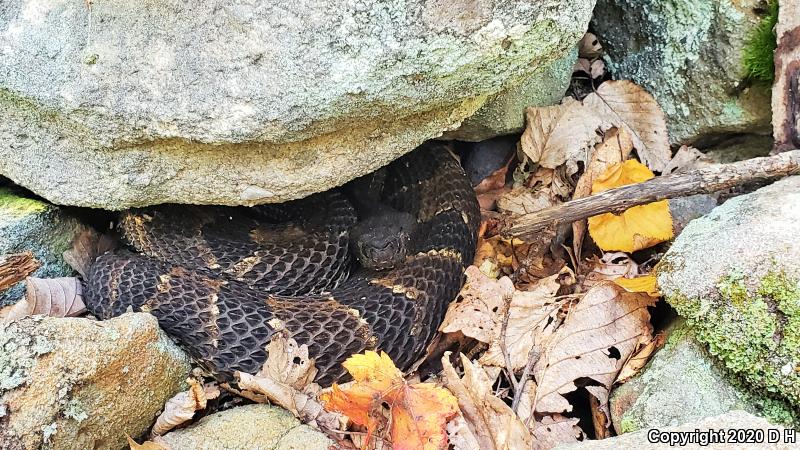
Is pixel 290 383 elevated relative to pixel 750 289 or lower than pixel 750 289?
lower

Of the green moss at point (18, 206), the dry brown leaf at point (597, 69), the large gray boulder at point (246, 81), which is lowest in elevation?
the dry brown leaf at point (597, 69)

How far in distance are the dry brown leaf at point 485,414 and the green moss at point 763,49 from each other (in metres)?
2.08

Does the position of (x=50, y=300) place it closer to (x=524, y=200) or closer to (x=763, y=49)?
(x=524, y=200)

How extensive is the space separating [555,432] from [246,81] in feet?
6.03

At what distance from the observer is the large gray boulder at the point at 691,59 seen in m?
3.75

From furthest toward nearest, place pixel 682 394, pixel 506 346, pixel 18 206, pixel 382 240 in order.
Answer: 1. pixel 382 240
2. pixel 18 206
3. pixel 506 346
4. pixel 682 394

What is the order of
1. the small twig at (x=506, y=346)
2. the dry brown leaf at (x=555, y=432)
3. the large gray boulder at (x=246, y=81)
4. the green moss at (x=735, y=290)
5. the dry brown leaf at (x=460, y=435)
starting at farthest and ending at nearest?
the small twig at (x=506, y=346)
the dry brown leaf at (x=555, y=432)
the dry brown leaf at (x=460, y=435)
the green moss at (x=735, y=290)
the large gray boulder at (x=246, y=81)

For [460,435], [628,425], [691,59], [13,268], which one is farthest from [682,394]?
[13,268]

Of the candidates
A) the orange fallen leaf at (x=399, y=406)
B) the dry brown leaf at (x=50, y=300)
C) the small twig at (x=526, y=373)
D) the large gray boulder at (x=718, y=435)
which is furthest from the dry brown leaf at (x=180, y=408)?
the large gray boulder at (x=718, y=435)

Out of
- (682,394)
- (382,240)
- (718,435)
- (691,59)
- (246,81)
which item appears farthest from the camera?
(382,240)

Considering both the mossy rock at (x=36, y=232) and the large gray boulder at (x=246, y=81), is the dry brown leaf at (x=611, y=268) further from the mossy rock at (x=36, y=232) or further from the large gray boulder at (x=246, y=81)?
the mossy rock at (x=36, y=232)

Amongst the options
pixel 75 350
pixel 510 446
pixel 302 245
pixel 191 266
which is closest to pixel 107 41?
pixel 75 350

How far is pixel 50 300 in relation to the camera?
3.47 m

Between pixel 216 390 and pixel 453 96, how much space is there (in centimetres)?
171
